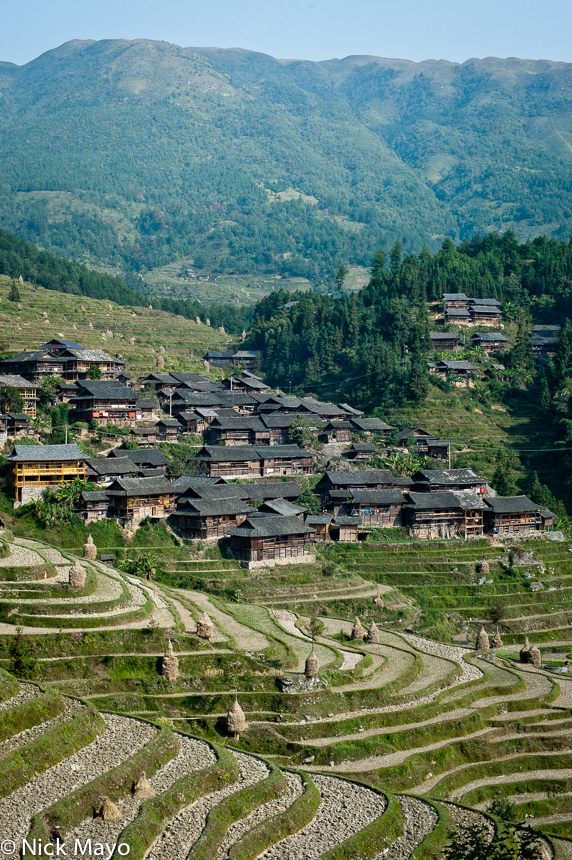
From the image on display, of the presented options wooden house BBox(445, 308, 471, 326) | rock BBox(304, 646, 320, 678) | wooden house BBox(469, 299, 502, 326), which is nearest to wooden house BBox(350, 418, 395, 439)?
wooden house BBox(445, 308, 471, 326)

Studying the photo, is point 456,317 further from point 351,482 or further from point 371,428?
point 351,482

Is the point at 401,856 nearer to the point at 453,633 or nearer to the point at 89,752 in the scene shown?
the point at 89,752

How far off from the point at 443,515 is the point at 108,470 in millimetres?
23846

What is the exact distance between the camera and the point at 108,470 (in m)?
65.3

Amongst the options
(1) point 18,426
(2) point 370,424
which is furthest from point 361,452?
(1) point 18,426

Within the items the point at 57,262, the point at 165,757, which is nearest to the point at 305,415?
the point at 165,757

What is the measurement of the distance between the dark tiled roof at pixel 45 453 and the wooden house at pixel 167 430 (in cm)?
1477

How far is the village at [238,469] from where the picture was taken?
6331cm

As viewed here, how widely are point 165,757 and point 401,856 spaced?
7213 millimetres

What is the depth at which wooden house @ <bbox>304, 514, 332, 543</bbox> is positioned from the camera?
68625 millimetres

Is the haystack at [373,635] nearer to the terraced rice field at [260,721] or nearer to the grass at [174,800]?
the terraced rice field at [260,721]

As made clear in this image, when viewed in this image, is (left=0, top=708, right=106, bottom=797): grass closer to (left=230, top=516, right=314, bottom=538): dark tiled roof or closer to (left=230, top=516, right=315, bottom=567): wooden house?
(left=230, top=516, right=315, bottom=567): wooden house

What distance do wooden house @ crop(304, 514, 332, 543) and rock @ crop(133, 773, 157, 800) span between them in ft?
133

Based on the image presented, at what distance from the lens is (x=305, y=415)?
283ft
